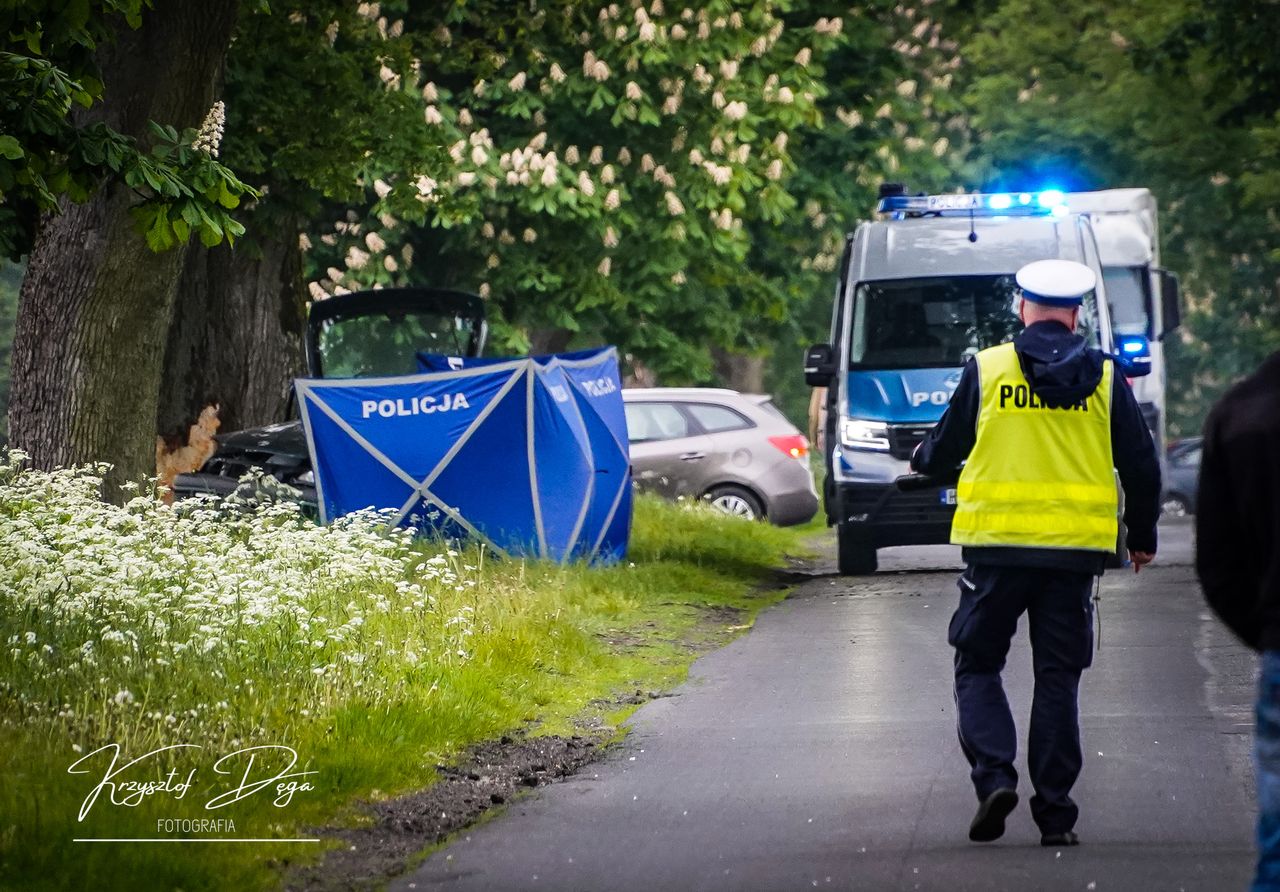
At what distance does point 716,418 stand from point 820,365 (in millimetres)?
5299

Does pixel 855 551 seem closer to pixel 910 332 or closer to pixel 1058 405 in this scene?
pixel 910 332

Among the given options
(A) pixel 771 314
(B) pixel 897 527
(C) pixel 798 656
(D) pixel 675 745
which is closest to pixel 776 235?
(A) pixel 771 314

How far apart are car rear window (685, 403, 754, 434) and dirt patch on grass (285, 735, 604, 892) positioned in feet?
44.1

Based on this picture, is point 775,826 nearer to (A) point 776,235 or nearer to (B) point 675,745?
(B) point 675,745

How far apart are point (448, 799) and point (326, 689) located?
1.06 m

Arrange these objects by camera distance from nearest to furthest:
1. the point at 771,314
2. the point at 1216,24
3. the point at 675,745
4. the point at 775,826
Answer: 1. the point at 775,826
2. the point at 675,745
3. the point at 1216,24
4. the point at 771,314

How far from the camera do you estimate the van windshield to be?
1759 cm

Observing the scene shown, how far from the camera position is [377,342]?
71.1ft

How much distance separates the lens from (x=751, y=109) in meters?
23.5

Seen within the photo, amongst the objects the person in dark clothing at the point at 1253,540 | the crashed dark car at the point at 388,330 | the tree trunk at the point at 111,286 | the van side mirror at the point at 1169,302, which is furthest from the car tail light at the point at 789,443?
the person in dark clothing at the point at 1253,540

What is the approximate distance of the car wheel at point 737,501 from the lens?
2300 cm

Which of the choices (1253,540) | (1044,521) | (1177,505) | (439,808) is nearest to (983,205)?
(439,808)

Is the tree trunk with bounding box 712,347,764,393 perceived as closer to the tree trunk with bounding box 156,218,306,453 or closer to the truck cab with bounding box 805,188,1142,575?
the tree trunk with bounding box 156,218,306,453

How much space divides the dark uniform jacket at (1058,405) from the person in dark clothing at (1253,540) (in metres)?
2.19
